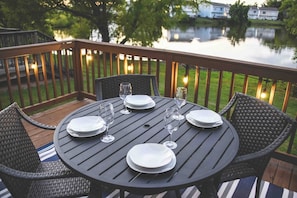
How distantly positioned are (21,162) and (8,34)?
608cm

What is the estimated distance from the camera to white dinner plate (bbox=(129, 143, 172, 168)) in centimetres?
126

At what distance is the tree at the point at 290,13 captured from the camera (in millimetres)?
5439

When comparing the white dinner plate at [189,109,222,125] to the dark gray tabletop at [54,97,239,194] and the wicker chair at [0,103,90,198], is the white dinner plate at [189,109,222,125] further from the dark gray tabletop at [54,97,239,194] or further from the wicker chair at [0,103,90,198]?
the wicker chair at [0,103,90,198]

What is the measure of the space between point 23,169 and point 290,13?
6266 mm

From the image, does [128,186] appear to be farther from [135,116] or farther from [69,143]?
[135,116]

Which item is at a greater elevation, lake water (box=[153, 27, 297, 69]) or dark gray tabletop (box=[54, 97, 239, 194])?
dark gray tabletop (box=[54, 97, 239, 194])

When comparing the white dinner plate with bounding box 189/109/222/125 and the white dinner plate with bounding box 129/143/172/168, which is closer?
the white dinner plate with bounding box 129/143/172/168

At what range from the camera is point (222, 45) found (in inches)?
536

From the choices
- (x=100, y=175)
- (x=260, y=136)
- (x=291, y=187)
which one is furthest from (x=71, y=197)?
(x=291, y=187)

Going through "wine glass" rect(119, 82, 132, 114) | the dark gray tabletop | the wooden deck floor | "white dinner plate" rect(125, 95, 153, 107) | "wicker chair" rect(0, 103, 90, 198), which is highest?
"wine glass" rect(119, 82, 132, 114)

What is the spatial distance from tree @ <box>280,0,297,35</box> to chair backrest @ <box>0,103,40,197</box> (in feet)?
19.2

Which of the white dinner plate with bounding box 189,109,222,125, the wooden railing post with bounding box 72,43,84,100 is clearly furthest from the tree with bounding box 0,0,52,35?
the white dinner plate with bounding box 189,109,222,125

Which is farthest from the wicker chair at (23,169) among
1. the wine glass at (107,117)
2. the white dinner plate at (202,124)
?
the white dinner plate at (202,124)

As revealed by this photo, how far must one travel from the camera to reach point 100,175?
48.0 inches
